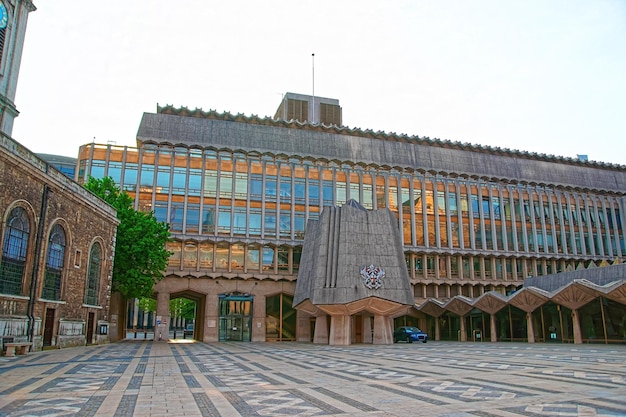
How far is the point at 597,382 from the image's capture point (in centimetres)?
1217

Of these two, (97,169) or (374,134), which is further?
(374,134)

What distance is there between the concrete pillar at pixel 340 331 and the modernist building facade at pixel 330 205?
12.3 meters

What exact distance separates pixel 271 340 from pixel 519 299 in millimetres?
24541

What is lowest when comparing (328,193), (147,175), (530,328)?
(530,328)

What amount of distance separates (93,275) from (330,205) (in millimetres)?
25951

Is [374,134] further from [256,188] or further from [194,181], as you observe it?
[194,181]

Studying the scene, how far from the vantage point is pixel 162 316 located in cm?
4803

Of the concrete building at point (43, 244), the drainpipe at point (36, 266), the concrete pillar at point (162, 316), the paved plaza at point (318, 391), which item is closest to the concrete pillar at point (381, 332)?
the concrete building at point (43, 244)

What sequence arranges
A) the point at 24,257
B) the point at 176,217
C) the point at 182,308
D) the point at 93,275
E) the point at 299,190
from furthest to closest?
the point at 182,308, the point at 299,190, the point at 176,217, the point at 93,275, the point at 24,257

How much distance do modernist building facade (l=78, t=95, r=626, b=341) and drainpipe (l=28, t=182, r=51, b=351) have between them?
2297 centimetres

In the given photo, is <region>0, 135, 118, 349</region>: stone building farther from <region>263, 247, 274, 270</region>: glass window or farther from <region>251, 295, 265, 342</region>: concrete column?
<region>263, 247, 274, 270</region>: glass window

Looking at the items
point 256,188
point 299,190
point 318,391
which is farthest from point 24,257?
point 299,190

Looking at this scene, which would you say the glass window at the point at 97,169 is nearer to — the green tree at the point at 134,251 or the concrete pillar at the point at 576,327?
the green tree at the point at 134,251

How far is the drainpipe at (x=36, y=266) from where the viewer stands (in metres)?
24.8
